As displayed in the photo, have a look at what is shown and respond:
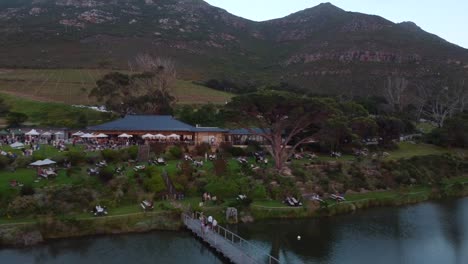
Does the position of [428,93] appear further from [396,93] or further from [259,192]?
[259,192]

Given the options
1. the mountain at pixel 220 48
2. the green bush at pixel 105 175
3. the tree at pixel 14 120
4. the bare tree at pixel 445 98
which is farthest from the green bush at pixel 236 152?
the mountain at pixel 220 48

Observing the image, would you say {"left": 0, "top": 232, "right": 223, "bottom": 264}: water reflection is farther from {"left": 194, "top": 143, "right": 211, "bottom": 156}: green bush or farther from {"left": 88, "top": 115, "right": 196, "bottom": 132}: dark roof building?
{"left": 88, "top": 115, "right": 196, "bottom": 132}: dark roof building

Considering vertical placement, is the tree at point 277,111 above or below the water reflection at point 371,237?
above

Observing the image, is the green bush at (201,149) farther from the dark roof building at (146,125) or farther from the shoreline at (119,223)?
the shoreline at (119,223)

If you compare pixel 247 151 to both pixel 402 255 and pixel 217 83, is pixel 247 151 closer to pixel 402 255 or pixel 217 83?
pixel 402 255

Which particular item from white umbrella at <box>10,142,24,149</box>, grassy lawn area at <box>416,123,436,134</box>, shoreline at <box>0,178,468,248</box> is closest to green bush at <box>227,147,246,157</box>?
shoreline at <box>0,178,468,248</box>

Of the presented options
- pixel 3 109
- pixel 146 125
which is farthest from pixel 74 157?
pixel 3 109
